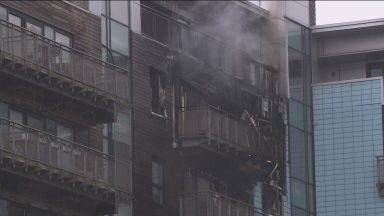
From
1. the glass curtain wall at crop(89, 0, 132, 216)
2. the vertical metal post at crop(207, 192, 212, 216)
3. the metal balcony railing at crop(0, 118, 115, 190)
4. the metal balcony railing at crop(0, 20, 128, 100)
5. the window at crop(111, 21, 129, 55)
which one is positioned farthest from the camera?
the vertical metal post at crop(207, 192, 212, 216)

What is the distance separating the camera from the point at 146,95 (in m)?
47.8

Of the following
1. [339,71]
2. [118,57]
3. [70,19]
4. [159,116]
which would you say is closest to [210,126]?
[159,116]

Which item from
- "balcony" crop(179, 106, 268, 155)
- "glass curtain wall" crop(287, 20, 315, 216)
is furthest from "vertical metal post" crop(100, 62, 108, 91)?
"glass curtain wall" crop(287, 20, 315, 216)

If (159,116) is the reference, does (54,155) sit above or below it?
below

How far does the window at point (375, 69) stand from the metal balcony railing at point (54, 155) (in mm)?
17104

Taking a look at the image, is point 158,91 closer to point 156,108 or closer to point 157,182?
point 156,108

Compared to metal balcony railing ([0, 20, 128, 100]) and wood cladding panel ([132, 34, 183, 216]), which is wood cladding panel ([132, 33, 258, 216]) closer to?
wood cladding panel ([132, 34, 183, 216])

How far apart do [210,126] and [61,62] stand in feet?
26.1

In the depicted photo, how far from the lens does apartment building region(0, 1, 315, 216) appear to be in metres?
41.8

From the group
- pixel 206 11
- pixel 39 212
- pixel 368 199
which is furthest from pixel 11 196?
pixel 368 199

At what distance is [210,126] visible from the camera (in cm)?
4931

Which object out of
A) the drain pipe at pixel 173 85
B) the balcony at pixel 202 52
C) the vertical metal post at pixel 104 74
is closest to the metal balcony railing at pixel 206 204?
the drain pipe at pixel 173 85

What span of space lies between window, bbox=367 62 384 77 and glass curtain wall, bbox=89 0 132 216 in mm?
13252

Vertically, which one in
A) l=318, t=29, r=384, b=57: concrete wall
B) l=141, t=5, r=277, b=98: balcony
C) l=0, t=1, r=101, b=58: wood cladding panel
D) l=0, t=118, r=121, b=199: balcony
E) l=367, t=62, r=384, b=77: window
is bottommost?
l=0, t=118, r=121, b=199: balcony
